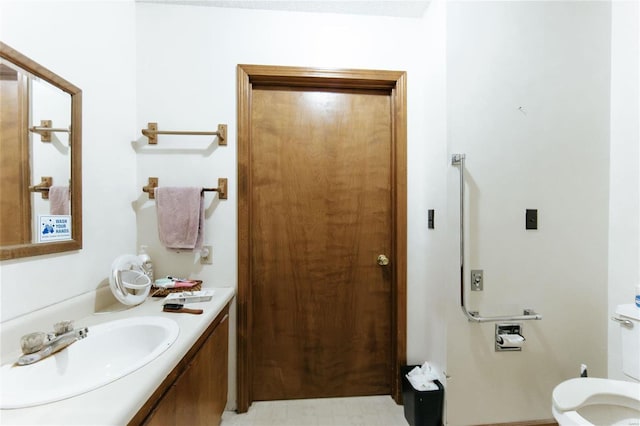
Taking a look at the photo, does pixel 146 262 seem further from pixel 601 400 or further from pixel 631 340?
pixel 631 340

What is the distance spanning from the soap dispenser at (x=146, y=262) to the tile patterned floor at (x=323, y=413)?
962mm

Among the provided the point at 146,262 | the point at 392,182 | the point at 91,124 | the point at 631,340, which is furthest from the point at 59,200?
the point at 631,340

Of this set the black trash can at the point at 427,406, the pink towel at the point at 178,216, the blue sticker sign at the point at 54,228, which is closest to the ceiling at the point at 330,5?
the pink towel at the point at 178,216

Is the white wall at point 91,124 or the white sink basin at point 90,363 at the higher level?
the white wall at point 91,124

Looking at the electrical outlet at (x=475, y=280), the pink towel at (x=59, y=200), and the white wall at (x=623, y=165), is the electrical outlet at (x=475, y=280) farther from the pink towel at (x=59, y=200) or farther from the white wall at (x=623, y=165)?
the pink towel at (x=59, y=200)

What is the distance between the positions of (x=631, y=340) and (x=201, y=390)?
6.40ft

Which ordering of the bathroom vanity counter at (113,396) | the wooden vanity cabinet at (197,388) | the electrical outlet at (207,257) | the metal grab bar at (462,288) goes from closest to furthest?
the bathroom vanity counter at (113,396) → the wooden vanity cabinet at (197,388) → the metal grab bar at (462,288) → the electrical outlet at (207,257)

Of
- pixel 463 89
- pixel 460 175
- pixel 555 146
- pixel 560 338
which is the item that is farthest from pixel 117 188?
pixel 560 338

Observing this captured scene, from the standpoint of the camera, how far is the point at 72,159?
1101 mm

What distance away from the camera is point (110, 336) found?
98 centimetres

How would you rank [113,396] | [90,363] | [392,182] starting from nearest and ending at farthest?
[113,396] < [90,363] < [392,182]

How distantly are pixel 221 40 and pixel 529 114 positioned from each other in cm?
185

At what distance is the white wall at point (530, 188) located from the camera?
1.39 meters

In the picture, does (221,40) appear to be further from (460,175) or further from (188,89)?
(460,175)
